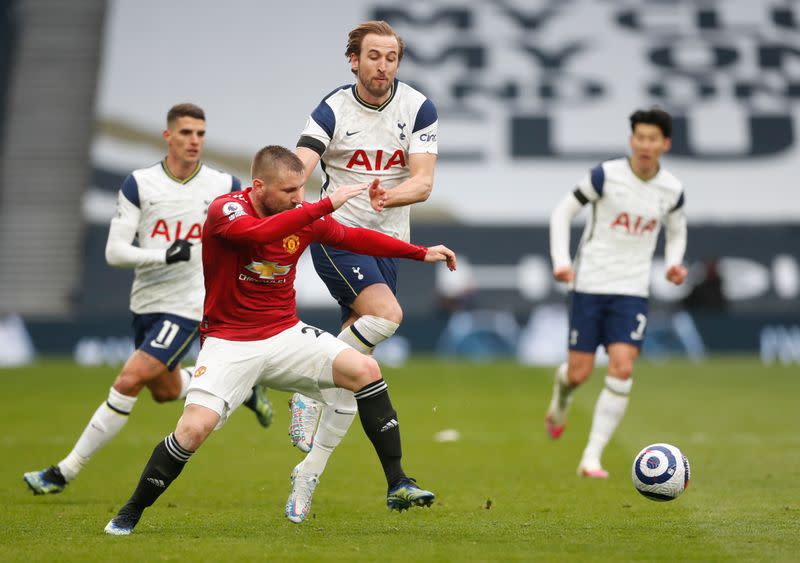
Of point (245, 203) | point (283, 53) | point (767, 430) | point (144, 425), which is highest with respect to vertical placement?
point (283, 53)

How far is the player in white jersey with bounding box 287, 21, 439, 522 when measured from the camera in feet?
26.0

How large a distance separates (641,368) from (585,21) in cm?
1293

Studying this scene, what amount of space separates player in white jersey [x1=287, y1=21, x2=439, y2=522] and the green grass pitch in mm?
1060

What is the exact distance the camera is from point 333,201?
6734 millimetres

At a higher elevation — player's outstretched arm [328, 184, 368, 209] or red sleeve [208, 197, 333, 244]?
player's outstretched arm [328, 184, 368, 209]

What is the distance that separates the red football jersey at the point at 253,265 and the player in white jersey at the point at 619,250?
3.25 meters

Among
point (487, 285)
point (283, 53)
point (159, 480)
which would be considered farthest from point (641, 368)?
point (159, 480)

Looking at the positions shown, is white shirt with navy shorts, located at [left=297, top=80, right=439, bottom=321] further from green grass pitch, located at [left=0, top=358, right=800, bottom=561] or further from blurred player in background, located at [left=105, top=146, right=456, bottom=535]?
green grass pitch, located at [left=0, top=358, right=800, bottom=561]

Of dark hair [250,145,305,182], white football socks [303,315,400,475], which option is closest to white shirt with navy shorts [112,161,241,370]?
white football socks [303,315,400,475]

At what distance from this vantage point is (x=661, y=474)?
308 inches

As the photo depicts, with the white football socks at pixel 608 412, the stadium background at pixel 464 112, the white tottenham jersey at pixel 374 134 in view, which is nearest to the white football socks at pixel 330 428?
the white tottenham jersey at pixel 374 134

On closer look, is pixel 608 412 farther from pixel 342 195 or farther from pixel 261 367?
pixel 342 195

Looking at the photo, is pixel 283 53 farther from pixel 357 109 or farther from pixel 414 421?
pixel 357 109

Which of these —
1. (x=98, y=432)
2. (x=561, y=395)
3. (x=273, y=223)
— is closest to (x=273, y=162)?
(x=273, y=223)
